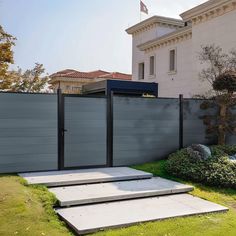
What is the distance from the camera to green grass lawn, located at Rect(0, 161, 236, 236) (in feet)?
14.8

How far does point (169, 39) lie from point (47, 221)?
1629 centimetres

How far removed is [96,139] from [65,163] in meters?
1.03

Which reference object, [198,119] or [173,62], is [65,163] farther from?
[173,62]

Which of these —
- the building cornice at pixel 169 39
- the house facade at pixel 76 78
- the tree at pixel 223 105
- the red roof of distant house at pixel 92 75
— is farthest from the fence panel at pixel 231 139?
the red roof of distant house at pixel 92 75

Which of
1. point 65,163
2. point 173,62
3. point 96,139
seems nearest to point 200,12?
point 173,62

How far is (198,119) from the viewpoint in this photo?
1006 cm

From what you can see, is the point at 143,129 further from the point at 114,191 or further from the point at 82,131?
the point at 114,191

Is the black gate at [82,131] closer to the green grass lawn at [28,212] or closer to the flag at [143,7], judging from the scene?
the green grass lawn at [28,212]

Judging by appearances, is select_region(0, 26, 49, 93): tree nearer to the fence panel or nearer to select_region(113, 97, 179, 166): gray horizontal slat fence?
select_region(113, 97, 179, 166): gray horizontal slat fence

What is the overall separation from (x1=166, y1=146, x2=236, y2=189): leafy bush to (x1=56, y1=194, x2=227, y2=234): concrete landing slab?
42.7 inches

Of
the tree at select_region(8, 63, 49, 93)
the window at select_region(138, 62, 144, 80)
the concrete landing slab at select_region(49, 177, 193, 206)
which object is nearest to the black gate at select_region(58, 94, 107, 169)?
the concrete landing slab at select_region(49, 177, 193, 206)

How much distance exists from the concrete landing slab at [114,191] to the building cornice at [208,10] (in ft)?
31.5

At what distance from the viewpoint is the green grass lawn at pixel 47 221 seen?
452 cm

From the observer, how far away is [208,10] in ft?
48.1
